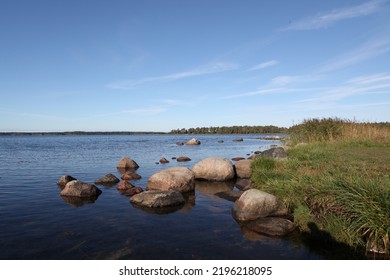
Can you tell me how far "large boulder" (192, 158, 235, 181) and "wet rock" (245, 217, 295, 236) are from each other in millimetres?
8863

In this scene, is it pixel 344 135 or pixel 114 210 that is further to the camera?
pixel 344 135

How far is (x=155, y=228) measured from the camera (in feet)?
33.7

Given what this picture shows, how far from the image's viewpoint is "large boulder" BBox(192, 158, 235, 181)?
19312 mm

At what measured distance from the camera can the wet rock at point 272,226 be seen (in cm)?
955

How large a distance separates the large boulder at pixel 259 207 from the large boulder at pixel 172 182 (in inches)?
206

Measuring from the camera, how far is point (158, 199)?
42.7ft

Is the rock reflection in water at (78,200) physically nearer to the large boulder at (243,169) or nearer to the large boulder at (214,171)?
the large boulder at (214,171)

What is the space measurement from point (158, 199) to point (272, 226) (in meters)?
5.20

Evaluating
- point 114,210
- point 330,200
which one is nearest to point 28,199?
point 114,210

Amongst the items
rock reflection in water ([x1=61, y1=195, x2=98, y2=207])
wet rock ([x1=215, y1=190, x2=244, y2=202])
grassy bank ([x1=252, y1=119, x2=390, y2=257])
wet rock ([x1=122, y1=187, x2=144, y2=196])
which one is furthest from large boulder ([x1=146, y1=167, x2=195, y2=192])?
grassy bank ([x1=252, y1=119, x2=390, y2=257])

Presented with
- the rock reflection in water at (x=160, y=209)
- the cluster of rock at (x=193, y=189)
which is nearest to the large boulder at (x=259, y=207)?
the cluster of rock at (x=193, y=189)

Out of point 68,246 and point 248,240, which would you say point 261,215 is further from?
point 68,246

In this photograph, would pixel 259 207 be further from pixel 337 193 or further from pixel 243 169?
pixel 243 169
